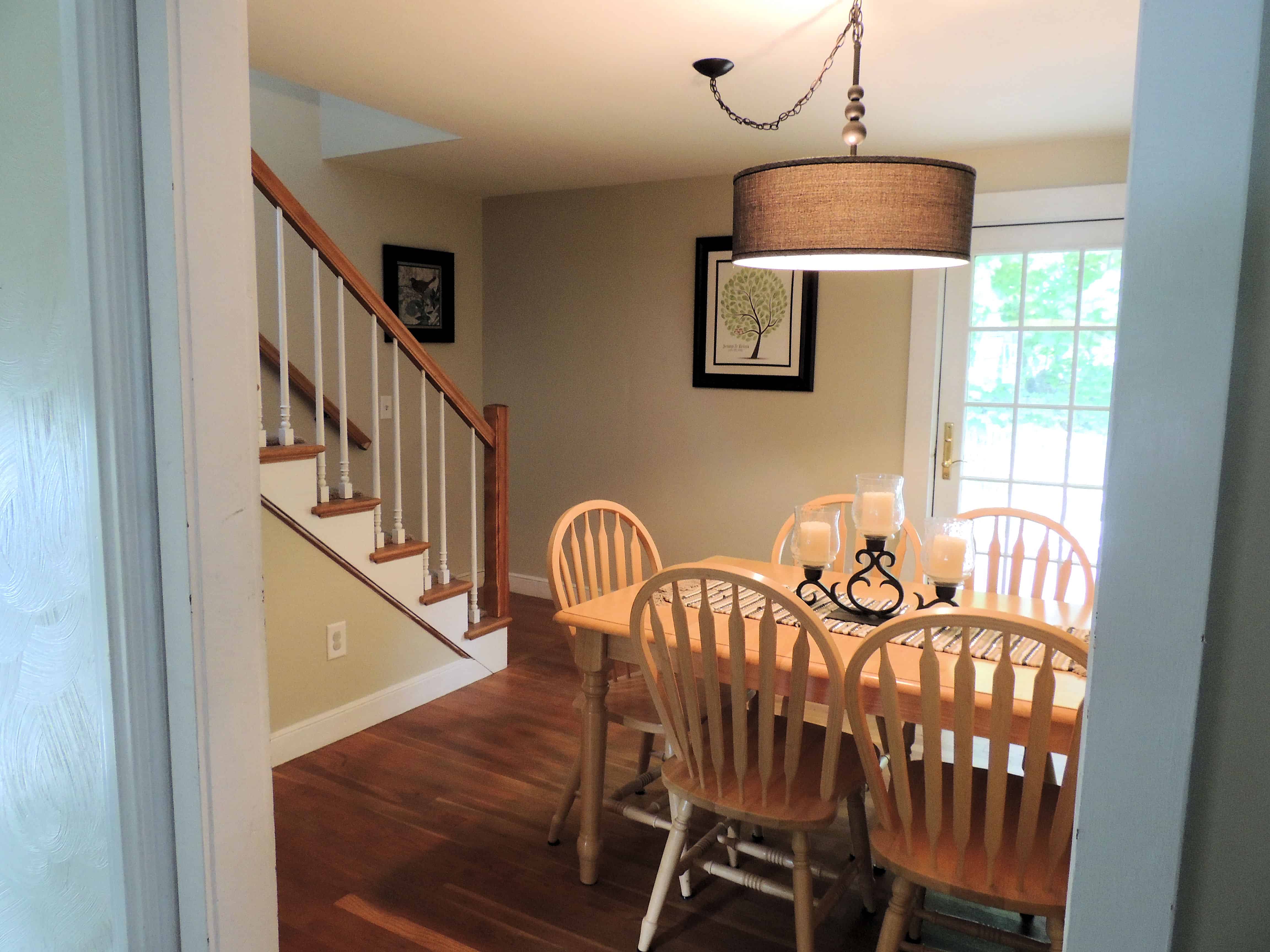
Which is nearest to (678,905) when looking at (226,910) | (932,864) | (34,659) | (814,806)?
(814,806)

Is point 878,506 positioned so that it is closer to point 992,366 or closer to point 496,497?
point 992,366

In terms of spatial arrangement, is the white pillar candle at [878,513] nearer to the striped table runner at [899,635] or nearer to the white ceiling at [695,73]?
the striped table runner at [899,635]

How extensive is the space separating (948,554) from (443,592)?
2.18 metres

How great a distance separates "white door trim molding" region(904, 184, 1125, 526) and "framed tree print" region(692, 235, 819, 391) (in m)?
0.48

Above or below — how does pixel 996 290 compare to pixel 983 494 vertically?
above

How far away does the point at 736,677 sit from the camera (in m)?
1.84

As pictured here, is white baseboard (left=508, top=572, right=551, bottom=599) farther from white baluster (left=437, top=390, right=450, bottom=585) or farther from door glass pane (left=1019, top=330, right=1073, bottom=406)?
door glass pane (left=1019, top=330, right=1073, bottom=406)

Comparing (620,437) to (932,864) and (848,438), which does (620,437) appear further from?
(932,864)

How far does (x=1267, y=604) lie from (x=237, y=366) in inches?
44.0

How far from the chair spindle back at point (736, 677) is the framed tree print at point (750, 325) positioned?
7.51ft

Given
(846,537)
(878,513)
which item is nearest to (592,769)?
(878,513)

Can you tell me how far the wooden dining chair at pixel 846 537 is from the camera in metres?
2.82

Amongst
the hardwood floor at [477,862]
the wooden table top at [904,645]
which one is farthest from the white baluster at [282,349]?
the wooden table top at [904,645]

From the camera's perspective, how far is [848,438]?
4.10 metres
